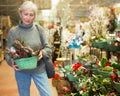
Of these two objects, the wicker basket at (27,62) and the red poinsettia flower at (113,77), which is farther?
the red poinsettia flower at (113,77)

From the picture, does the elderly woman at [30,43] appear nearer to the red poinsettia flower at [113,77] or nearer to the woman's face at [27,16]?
the woman's face at [27,16]

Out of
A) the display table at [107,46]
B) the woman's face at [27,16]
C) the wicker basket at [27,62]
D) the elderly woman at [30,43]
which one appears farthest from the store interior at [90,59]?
the woman's face at [27,16]

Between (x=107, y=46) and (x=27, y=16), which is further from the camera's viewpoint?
(x=107, y=46)

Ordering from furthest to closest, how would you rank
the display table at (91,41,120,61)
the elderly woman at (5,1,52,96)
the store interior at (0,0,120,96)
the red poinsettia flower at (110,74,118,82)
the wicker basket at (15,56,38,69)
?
the display table at (91,41,120,61) < the store interior at (0,0,120,96) < the red poinsettia flower at (110,74,118,82) < the elderly woman at (5,1,52,96) < the wicker basket at (15,56,38,69)

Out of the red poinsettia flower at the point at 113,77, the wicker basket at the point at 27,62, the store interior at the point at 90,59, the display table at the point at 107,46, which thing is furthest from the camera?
the display table at the point at 107,46

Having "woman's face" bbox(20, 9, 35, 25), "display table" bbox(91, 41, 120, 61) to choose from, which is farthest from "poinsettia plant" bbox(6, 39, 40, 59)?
"display table" bbox(91, 41, 120, 61)

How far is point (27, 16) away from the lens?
3.14 m

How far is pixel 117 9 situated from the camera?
4.91 meters

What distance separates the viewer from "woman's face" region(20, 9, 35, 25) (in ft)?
10.3

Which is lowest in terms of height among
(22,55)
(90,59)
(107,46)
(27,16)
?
(90,59)

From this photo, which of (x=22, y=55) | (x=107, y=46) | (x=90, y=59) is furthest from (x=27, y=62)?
(x=90, y=59)

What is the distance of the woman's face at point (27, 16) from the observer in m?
3.13

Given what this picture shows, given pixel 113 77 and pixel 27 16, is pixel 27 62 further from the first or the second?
pixel 113 77

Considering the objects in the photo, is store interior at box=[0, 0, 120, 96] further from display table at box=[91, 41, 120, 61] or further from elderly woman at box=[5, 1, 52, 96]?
elderly woman at box=[5, 1, 52, 96]
